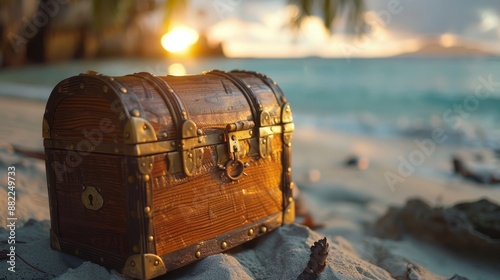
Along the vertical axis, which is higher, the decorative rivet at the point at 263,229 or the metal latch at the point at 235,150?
the metal latch at the point at 235,150

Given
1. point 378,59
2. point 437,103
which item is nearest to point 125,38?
point 378,59

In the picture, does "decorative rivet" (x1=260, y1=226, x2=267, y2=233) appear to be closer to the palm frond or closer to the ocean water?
the palm frond

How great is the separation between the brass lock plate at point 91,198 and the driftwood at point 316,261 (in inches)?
40.8

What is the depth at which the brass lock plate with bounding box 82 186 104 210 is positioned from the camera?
2189 mm

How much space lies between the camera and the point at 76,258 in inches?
94.8

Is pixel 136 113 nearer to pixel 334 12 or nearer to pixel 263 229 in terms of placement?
pixel 263 229

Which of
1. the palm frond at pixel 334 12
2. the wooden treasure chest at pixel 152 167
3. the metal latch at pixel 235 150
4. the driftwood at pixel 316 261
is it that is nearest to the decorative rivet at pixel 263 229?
the wooden treasure chest at pixel 152 167

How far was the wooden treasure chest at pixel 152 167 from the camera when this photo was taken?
82.1 inches

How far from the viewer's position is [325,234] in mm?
3408

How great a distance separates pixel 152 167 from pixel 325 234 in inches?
68.7

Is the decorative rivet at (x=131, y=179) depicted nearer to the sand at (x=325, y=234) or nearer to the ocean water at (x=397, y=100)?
the sand at (x=325, y=234)

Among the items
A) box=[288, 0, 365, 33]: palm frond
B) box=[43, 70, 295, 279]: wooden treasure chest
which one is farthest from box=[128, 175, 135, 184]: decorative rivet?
box=[288, 0, 365, 33]: palm frond

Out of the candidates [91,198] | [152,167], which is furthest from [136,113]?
[91,198]

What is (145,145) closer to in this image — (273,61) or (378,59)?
(378,59)
